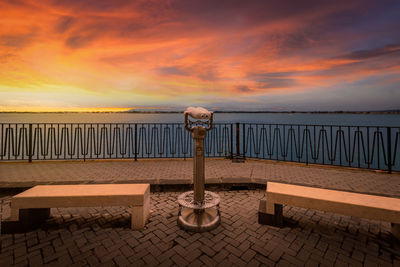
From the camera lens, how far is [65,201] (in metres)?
2.85

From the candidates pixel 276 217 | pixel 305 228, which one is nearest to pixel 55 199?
pixel 276 217

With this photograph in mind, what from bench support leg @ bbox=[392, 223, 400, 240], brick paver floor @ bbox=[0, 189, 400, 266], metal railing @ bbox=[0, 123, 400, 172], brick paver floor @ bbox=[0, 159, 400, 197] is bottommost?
brick paver floor @ bbox=[0, 189, 400, 266]

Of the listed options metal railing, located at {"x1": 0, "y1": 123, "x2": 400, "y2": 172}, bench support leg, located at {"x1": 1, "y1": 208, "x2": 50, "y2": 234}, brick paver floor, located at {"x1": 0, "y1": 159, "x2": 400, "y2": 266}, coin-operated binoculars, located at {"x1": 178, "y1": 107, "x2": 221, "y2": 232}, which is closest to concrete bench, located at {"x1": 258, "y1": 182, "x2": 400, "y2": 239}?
brick paver floor, located at {"x1": 0, "y1": 159, "x2": 400, "y2": 266}

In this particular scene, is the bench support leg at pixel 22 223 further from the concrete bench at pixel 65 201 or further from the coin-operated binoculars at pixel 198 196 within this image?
the coin-operated binoculars at pixel 198 196

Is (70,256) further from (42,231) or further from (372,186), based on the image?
(372,186)

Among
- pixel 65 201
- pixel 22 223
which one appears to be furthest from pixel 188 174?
pixel 22 223

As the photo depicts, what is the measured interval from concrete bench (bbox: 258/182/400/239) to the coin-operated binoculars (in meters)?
0.80

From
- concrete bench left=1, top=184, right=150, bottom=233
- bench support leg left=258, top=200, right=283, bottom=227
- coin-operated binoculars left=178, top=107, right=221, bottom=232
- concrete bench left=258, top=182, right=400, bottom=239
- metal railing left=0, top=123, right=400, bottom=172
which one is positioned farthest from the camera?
metal railing left=0, top=123, right=400, bottom=172

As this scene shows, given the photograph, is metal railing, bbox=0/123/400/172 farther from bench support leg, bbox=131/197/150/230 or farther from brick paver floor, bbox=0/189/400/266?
brick paver floor, bbox=0/189/400/266

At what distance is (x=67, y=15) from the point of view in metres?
6.86

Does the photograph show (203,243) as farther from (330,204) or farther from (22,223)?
(22,223)

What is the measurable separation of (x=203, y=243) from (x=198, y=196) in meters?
0.65

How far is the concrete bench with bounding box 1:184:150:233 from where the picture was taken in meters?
2.81

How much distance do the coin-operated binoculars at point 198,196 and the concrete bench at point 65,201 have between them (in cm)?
62
